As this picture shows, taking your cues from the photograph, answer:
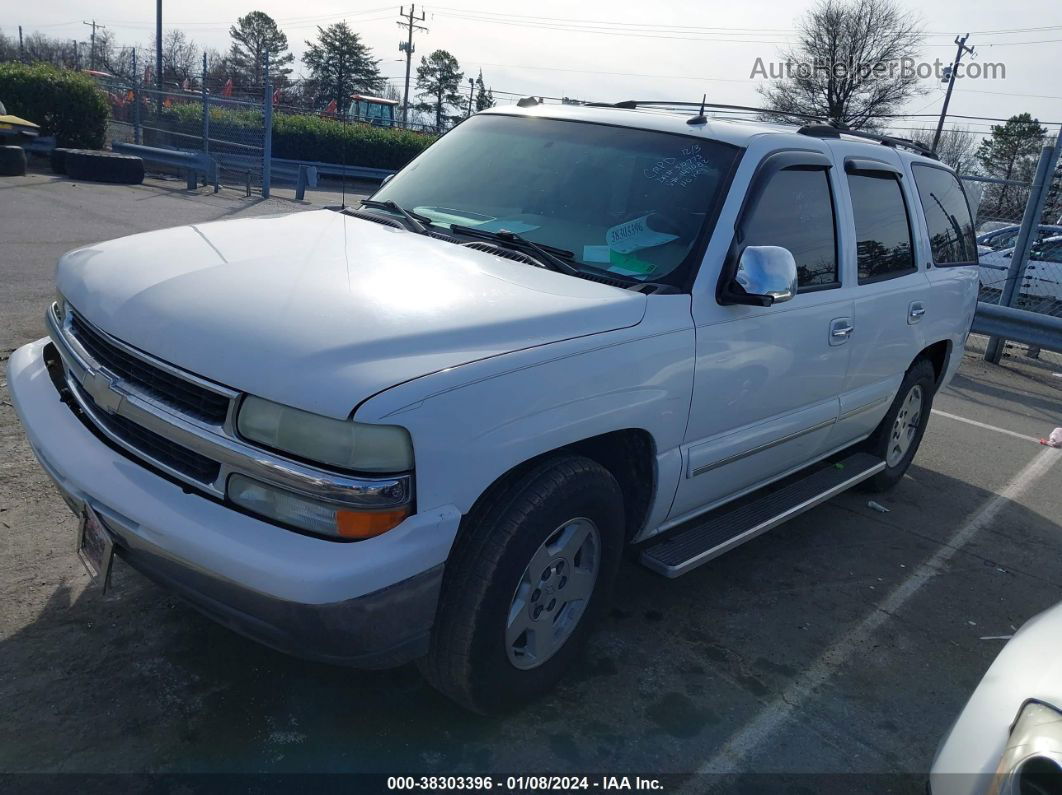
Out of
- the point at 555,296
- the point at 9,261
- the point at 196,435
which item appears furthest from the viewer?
the point at 9,261

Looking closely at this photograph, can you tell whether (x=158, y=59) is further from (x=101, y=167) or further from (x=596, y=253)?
(x=596, y=253)

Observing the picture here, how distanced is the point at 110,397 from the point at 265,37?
82.4m

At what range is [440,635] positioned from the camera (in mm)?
2633

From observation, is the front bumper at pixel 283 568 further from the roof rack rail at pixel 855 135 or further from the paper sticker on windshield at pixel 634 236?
the roof rack rail at pixel 855 135

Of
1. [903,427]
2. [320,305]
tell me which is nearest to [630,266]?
[320,305]

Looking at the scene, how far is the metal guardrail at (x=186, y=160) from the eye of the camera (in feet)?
58.2

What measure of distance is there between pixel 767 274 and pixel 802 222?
82 centimetres

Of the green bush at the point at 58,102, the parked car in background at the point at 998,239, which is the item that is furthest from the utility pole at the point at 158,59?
the parked car in background at the point at 998,239

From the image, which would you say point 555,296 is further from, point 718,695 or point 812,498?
point 812,498

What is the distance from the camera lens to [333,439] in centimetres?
228

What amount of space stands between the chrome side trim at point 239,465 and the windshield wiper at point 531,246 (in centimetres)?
128

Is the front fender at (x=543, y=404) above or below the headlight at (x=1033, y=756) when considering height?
above

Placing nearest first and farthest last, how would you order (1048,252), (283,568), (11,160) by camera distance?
(283,568), (1048,252), (11,160)

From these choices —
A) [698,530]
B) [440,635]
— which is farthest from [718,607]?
[440,635]
